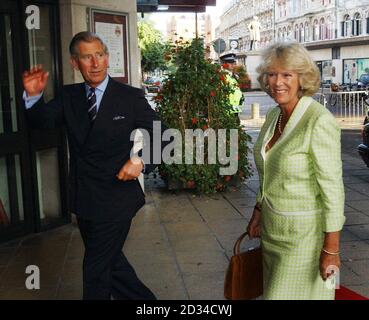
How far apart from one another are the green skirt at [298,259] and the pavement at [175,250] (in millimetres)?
1501

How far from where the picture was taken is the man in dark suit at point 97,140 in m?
2.85

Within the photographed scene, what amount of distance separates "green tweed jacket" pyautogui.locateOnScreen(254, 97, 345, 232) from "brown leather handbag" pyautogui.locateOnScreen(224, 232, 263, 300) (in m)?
0.33

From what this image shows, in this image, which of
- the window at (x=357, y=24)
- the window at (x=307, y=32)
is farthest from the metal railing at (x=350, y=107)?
the window at (x=307, y=32)

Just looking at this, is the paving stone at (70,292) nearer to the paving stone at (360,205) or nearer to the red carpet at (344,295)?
the red carpet at (344,295)

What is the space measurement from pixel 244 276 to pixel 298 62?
1064mm

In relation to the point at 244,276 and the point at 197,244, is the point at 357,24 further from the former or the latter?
the point at 244,276

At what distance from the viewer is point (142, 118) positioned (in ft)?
9.59

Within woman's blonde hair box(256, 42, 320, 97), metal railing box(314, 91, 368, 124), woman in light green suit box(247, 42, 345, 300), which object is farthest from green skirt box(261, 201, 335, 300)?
metal railing box(314, 91, 368, 124)

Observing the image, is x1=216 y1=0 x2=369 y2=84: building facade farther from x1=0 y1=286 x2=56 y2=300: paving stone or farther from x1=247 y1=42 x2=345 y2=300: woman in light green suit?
x1=247 y1=42 x2=345 y2=300: woman in light green suit

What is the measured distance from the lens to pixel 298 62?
2.37 m

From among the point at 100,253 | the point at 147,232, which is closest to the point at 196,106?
the point at 147,232

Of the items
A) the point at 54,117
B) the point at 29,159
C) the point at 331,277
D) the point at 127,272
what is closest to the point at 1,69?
the point at 29,159
